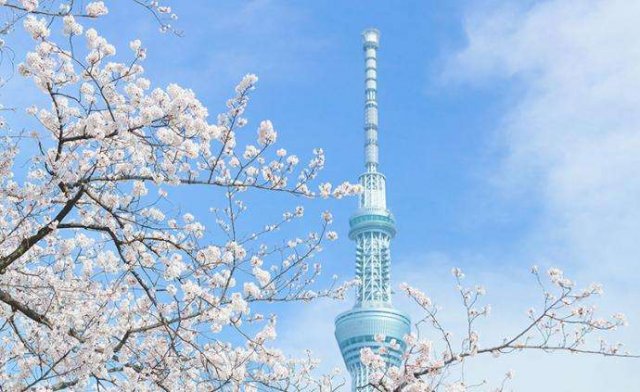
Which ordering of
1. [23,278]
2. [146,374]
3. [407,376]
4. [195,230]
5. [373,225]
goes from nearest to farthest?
[407,376] → [146,374] → [195,230] → [23,278] → [373,225]

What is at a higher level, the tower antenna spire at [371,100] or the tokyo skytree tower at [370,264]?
the tower antenna spire at [371,100]

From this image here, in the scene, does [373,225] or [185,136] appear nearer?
[185,136]

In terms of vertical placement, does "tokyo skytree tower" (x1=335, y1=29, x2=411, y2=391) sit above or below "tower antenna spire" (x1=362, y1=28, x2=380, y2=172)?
below

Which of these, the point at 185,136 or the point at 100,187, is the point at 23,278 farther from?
the point at 185,136

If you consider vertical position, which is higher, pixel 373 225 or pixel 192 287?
pixel 373 225

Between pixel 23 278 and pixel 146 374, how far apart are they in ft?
6.85

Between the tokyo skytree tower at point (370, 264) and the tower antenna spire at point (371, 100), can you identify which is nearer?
the tokyo skytree tower at point (370, 264)

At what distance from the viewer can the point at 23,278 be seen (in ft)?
27.2

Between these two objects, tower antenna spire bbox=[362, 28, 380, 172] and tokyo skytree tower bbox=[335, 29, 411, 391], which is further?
tower antenna spire bbox=[362, 28, 380, 172]

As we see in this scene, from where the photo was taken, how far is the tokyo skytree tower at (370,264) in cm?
9881

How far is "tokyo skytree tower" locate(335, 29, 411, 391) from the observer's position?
98.8 m

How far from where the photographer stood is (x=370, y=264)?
105062 mm

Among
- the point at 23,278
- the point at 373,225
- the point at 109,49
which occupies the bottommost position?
the point at 23,278

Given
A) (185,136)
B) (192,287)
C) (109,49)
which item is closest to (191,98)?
(185,136)
